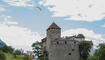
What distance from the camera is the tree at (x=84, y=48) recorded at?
7982 cm

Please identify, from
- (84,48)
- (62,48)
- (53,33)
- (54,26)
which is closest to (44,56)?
(62,48)

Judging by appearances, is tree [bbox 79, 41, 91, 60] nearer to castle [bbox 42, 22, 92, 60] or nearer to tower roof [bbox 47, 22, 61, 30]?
castle [bbox 42, 22, 92, 60]

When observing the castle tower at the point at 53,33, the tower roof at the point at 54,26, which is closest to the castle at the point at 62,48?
the castle tower at the point at 53,33

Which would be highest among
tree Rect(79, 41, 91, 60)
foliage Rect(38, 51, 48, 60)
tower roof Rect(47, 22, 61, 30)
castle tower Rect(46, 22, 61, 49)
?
tower roof Rect(47, 22, 61, 30)

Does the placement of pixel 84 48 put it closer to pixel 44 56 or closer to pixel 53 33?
pixel 53 33

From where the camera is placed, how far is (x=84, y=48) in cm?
8075

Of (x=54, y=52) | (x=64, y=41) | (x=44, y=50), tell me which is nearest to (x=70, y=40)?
(x=64, y=41)

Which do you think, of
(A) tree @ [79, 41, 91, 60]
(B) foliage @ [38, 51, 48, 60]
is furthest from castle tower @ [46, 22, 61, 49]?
(A) tree @ [79, 41, 91, 60]

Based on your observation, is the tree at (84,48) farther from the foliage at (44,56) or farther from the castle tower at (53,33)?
the foliage at (44,56)

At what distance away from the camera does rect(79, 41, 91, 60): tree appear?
262ft

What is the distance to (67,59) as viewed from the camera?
81.3 meters

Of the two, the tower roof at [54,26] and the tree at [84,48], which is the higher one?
the tower roof at [54,26]

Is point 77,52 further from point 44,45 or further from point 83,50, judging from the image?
point 44,45

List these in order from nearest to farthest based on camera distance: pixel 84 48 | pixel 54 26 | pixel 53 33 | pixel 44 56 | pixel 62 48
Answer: pixel 84 48 → pixel 62 48 → pixel 53 33 → pixel 54 26 → pixel 44 56
